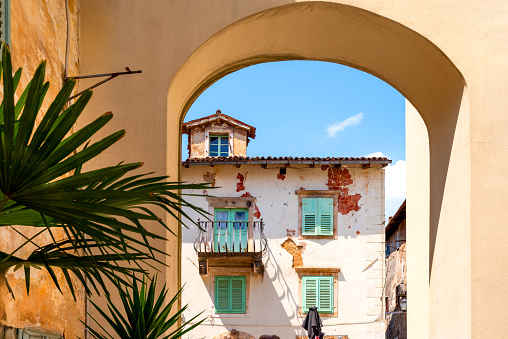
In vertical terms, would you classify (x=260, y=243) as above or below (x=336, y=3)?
below

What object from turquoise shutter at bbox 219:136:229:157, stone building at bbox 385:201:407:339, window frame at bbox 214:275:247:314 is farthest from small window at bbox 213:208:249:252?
stone building at bbox 385:201:407:339

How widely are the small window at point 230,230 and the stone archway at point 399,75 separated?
1428cm

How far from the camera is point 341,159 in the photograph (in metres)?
19.4

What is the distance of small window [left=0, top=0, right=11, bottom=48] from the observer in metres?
2.92

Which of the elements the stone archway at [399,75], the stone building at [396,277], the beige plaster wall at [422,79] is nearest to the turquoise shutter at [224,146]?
the stone building at [396,277]

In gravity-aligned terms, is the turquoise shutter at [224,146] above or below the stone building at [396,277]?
above

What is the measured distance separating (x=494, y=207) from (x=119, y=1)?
8.57 ft

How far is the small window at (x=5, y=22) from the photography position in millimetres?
2924

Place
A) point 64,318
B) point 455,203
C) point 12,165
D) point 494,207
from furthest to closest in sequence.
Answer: point 455,203, point 494,207, point 64,318, point 12,165

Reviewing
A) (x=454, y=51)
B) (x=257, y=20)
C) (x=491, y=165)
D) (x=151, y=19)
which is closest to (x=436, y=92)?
(x=454, y=51)

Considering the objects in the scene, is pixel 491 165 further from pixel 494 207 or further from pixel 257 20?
pixel 257 20

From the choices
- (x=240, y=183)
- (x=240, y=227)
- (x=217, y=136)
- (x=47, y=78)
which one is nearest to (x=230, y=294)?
(x=240, y=227)

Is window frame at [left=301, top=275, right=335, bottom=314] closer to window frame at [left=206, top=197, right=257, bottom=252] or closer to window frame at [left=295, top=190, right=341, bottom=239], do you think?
window frame at [left=295, top=190, right=341, bottom=239]

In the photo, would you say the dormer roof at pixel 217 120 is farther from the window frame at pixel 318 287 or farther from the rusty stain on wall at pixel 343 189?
the window frame at pixel 318 287
